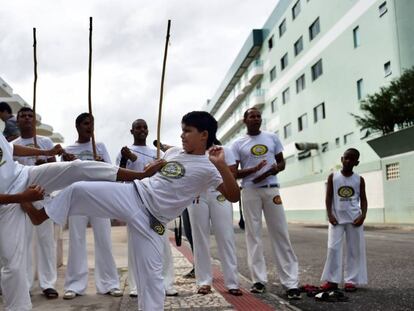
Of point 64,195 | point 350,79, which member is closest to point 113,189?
point 64,195

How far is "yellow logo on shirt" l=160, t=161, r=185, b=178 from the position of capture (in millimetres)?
3939

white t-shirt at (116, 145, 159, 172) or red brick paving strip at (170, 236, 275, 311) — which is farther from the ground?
white t-shirt at (116, 145, 159, 172)

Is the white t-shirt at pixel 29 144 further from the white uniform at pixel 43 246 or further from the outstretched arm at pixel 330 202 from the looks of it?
the outstretched arm at pixel 330 202

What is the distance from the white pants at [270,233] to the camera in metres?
5.80

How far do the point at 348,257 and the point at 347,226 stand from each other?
37 centimetres

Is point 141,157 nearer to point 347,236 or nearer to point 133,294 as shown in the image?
point 133,294

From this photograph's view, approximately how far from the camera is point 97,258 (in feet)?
19.2

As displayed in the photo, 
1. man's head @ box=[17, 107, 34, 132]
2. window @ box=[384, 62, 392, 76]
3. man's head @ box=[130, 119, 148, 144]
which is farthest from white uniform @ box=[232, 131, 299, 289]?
window @ box=[384, 62, 392, 76]

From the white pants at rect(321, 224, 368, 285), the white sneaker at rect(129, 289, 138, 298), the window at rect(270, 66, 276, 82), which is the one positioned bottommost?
the white sneaker at rect(129, 289, 138, 298)

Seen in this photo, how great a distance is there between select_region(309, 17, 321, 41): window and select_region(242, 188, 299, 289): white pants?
29483mm

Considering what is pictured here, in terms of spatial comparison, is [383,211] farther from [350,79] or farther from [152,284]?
[152,284]

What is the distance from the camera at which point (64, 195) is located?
3764mm

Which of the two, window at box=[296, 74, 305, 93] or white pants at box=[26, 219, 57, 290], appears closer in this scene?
white pants at box=[26, 219, 57, 290]

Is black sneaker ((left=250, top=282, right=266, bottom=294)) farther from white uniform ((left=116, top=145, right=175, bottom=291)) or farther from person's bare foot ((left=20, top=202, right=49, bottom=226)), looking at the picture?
person's bare foot ((left=20, top=202, right=49, bottom=226))
